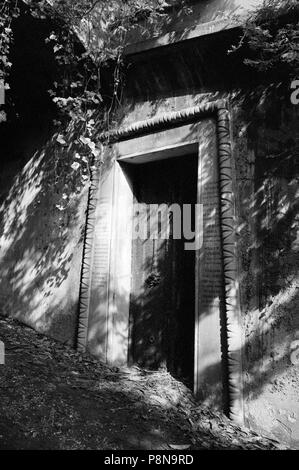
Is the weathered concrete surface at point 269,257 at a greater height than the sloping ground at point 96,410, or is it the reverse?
the weathered concrete surface at point 269,257

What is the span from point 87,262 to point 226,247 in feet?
5.81

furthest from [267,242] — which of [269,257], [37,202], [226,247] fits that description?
[37,202]

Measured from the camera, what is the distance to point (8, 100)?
5320 mm

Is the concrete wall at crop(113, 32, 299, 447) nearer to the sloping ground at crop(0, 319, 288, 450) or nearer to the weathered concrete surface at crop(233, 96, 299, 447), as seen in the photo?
the weathered concrete surface at crop(233, 96, 299, 447)

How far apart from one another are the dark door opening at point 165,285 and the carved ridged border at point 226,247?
514mm

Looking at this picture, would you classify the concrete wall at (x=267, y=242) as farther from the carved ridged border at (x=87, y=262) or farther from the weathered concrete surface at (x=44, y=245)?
the weathered concrete surface at (x=44, y=245)

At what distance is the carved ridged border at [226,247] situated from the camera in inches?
125

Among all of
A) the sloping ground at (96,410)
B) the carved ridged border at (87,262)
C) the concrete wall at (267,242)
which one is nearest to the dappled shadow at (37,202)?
the carved ridged border at (87,262)

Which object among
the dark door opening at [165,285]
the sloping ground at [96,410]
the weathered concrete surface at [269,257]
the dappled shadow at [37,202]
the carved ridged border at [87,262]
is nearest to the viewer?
the sloping ground at [96,410]

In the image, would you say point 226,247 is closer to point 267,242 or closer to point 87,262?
point 267,242

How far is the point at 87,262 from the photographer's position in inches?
169

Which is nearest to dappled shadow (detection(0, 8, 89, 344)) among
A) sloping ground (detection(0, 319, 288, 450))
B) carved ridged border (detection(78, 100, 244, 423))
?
carved ridged border (detection(78, 100, 244, 423))
